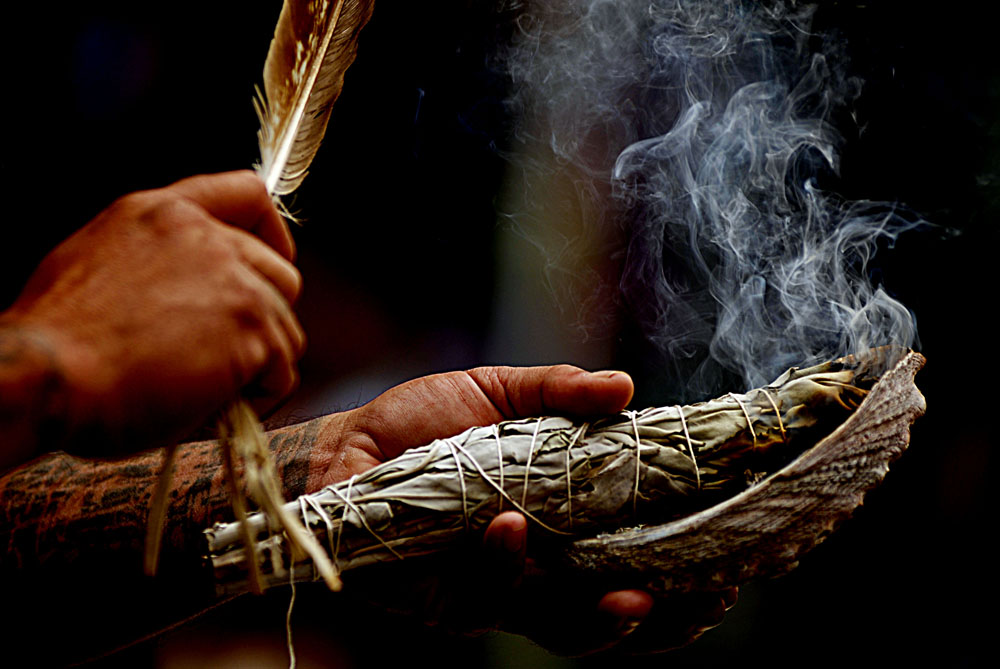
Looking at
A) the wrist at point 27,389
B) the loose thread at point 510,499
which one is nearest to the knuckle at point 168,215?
the wrist at point 27,389

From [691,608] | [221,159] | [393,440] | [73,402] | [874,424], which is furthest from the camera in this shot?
[221,159]

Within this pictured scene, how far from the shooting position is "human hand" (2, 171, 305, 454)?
729 millimetres

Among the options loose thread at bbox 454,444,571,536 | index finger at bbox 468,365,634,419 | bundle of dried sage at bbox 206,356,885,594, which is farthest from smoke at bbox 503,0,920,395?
loose thread at bbox 454,444,571,536

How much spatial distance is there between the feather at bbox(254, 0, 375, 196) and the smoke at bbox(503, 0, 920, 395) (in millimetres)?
831

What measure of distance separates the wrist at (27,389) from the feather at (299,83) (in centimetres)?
48

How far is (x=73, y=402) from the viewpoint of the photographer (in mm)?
721

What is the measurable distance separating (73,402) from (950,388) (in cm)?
204

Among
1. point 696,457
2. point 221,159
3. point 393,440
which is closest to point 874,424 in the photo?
point 696,457

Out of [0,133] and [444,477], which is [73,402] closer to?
[444,477]

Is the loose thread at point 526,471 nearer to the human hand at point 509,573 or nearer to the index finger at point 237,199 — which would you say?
the human hand at point 509,573

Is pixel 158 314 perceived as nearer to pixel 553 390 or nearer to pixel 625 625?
pixel 553 390

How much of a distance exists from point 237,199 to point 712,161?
4.92 feet

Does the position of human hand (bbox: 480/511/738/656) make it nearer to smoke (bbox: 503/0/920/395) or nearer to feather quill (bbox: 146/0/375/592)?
feather quill (bbox: 146/0/375/592)

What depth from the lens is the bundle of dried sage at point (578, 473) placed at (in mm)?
1061
